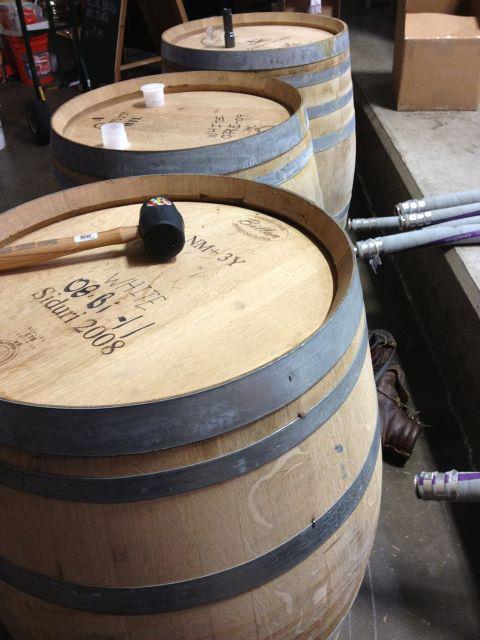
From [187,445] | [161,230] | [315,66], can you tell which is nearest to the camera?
[187,445]

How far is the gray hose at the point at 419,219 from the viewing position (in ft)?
8.33

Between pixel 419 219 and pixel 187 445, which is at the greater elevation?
pixel 187 445

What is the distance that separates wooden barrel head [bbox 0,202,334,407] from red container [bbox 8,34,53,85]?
573 cm

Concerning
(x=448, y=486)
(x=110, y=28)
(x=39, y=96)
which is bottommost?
(x=39, y=96)

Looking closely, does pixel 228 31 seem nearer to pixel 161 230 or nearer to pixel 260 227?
pixel 260 227

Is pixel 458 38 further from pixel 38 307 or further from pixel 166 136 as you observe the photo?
pixel 38 307

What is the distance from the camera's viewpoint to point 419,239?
2434 millimetres

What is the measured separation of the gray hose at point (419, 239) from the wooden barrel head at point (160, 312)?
0.93 m

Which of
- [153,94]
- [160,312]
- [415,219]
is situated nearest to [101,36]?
[153,94]

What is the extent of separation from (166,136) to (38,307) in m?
0.93

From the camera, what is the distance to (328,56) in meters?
2.53

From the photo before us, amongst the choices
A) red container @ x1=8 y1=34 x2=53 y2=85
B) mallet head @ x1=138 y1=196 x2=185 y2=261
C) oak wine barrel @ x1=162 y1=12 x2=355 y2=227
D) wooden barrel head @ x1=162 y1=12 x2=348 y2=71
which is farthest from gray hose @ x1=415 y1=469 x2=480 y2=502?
red container @ x1=8 y1=34 x2=53 y2=85

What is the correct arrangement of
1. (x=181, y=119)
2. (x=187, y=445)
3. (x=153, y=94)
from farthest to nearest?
(x=153, y=94) → (x=181, y=119) → (x=187, y=445)

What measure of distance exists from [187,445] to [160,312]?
34 cm
